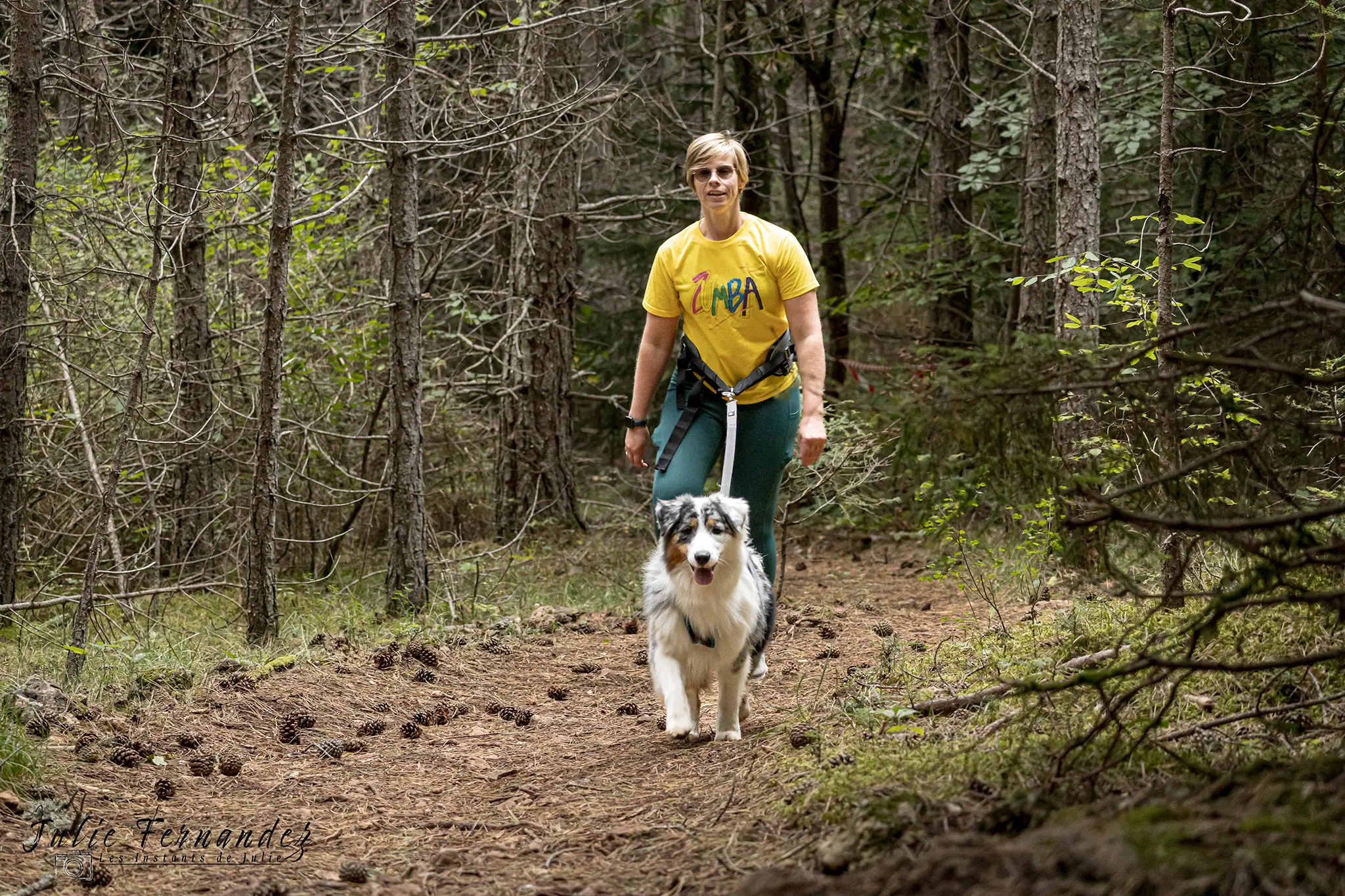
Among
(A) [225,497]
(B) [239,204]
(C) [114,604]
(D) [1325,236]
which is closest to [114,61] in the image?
(B) [239,204]

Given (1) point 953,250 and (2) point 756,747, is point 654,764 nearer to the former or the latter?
(2) point 756,747

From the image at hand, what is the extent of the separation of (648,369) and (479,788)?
2.12m

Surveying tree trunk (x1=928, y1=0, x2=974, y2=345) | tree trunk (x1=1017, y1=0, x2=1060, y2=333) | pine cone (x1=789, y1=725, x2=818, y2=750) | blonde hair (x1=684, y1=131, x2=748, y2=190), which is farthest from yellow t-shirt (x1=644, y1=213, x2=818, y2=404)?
tree trunk (x1=928, y1=0, x2=974, y2=345)

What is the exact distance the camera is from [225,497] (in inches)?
377

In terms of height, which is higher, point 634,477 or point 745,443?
point 745,443

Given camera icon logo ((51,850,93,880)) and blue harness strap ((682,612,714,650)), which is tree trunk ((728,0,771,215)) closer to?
blue harness strap ((682,612,714,650))

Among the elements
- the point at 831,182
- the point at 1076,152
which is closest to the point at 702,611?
the point at 1076,152

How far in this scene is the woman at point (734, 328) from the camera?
17.1 feet

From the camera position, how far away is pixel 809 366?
5215mm

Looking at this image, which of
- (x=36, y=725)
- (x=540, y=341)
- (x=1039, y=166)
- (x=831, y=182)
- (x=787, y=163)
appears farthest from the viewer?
(x=787, y=163)

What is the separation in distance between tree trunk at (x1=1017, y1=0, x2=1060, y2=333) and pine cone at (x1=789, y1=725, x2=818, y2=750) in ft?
24.0

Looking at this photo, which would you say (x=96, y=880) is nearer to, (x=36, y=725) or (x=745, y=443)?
(x=36, y=725)

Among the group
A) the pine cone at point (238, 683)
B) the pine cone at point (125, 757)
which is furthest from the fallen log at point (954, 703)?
the pine cone at point (238, 683)

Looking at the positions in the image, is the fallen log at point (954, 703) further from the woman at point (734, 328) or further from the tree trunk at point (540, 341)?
the tree trunk at point (540, 341)
